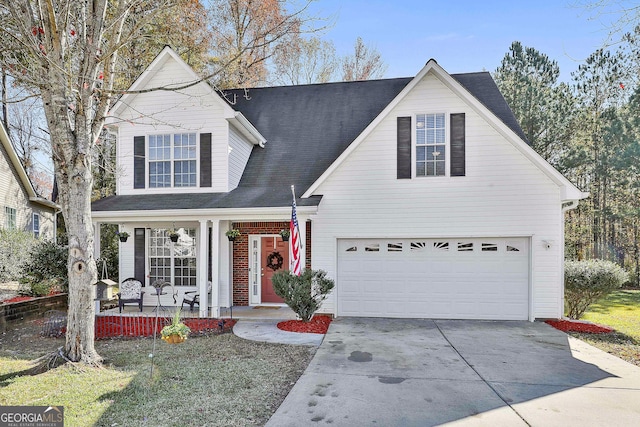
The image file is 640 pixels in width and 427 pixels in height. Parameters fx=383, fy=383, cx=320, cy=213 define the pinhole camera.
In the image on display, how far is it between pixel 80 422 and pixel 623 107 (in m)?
25.2

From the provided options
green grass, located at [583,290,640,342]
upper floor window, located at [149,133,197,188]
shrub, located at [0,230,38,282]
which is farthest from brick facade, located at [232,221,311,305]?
green grass, located at [583,290,640,342]

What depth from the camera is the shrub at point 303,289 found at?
8977mm

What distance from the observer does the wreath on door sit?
11.4 meters

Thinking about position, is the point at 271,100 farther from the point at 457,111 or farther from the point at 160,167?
the point at 457,111

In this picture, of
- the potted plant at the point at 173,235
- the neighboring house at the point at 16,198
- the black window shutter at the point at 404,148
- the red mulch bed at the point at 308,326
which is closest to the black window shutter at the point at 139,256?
the potted plant at the point at 173,235

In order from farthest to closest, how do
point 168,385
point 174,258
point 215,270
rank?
point 174,258 < point 215,270 < point 168,385

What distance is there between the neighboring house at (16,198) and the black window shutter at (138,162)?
922cm

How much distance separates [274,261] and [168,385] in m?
6.22

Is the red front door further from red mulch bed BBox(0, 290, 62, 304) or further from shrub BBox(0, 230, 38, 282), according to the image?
shrub BBox(0, 230, 38, 282)

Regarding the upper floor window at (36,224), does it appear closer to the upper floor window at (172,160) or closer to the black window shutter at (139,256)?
the black window shutter at (139,256)

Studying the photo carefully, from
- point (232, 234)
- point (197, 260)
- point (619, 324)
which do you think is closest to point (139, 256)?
point (197, 260)

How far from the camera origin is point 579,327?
350 inches

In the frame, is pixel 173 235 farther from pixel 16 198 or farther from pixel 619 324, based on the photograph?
pixel 16 198

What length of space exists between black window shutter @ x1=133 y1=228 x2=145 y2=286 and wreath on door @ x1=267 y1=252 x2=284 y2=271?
3851mm
